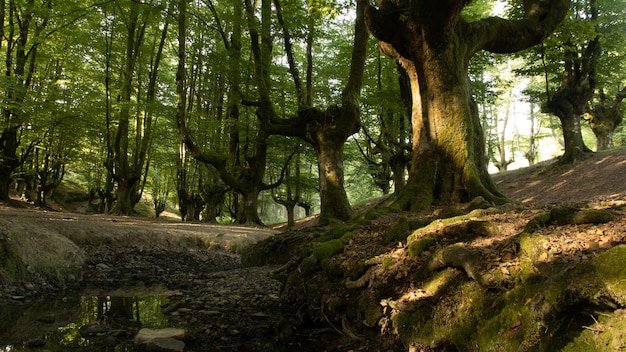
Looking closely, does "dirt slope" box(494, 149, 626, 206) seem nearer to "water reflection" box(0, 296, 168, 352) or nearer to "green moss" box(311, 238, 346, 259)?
"green moss" box(311, 238, 346, 259)

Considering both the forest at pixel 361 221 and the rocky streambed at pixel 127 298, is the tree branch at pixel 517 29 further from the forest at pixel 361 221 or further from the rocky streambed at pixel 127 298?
the rocky streambed at pixel 127 298

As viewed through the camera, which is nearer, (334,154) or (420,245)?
(420,245)

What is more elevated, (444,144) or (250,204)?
(444,144)

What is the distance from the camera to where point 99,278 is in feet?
24.2

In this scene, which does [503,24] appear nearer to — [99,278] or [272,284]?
[272,284]

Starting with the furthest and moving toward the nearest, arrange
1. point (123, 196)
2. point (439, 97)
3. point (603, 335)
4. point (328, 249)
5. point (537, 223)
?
point (123, 196)
point (439, 97)
point (328, 249)
point (537, 223)
point (603, 335)

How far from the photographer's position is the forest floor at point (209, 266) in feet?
12.5

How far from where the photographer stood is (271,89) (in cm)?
1697

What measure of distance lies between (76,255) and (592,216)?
855 centimetres

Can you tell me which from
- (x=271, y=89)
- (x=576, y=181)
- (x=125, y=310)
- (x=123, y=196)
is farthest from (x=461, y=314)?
(x=123, y=196)

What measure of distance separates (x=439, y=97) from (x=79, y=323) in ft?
21.6

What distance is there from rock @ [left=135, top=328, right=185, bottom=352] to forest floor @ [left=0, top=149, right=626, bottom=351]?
12 cm

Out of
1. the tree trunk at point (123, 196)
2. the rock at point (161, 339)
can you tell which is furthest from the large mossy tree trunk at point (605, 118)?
the tree trunk at point (123, 196)

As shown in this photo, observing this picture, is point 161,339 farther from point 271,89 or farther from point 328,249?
point 271,89
